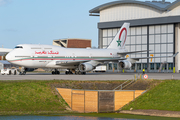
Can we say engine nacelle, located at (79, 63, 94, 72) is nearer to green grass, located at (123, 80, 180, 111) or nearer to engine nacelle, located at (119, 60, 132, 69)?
engine nacelle, located at (119, 60, 132, 69)

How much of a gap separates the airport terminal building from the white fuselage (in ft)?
106

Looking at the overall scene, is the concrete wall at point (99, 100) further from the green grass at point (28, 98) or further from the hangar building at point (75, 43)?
the hangar building at point (75, 43)

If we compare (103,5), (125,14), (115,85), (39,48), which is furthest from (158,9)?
(115,85)

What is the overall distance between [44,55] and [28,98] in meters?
21.6

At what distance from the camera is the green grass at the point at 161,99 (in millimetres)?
22188

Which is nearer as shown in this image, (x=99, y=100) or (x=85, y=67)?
(x=99, y=100)

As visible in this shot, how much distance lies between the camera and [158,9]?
252ft

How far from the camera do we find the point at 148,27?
262 feet

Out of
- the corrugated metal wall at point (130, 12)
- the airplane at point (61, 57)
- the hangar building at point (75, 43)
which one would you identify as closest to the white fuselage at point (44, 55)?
the airplane at point (61, 57)

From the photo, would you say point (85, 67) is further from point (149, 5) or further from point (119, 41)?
point (149, 5)

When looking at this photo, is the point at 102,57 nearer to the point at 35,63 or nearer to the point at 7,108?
the point at 35,63

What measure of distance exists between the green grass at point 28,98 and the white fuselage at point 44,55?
17.4 metres

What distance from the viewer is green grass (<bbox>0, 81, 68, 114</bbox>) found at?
2320 cm

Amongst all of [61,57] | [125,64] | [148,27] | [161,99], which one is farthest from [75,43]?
[161,99]
